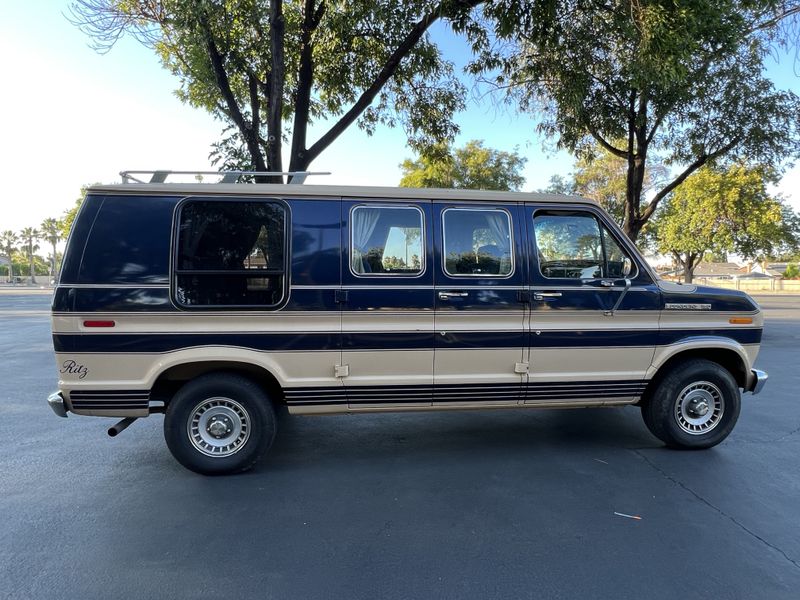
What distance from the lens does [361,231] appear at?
415cm

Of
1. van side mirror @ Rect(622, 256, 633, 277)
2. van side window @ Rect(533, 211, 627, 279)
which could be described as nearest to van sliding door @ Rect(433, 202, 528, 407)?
van side window @ Rect(533, 211, 627, 279)

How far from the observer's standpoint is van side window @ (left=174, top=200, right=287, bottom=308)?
3.93 meters

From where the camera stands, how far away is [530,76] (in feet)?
32.4

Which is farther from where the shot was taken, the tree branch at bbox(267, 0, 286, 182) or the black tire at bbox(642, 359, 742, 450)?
the tree branch at bbox(267, 0, 286, 182)

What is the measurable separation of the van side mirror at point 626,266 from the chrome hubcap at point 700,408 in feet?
4.10

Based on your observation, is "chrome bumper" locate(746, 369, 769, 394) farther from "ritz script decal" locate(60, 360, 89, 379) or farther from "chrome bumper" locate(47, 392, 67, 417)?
"chrome bumper" locate(47, 392, 67, 417)

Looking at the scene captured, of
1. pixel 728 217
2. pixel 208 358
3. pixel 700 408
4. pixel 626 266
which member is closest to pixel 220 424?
pixel 208 358

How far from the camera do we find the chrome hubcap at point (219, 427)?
402 centimetres

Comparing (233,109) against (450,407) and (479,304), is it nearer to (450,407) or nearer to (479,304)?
(479,304)

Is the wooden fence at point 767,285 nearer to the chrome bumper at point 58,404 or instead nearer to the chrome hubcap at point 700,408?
the chrome hubcap at point 700,408

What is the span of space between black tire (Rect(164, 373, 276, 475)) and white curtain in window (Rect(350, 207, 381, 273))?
1.33 metres

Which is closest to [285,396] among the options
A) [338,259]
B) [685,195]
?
[338,259]

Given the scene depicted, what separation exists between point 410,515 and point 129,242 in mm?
2980

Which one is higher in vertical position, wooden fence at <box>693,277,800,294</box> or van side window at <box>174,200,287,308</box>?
van side window at <box>174,200,287,308</box>
